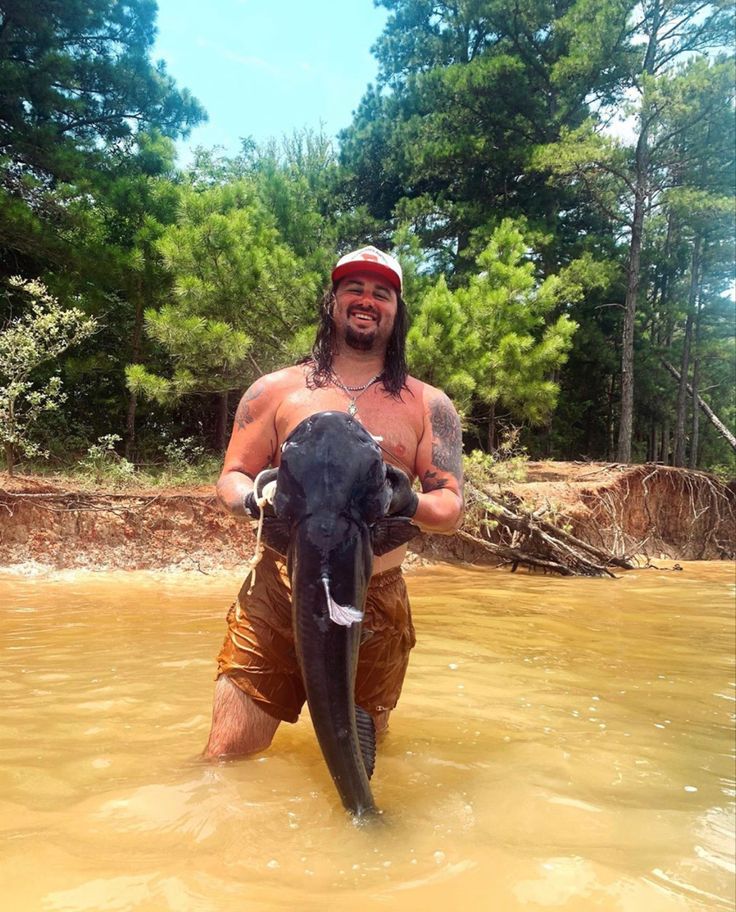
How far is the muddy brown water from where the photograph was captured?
1495 millimetres

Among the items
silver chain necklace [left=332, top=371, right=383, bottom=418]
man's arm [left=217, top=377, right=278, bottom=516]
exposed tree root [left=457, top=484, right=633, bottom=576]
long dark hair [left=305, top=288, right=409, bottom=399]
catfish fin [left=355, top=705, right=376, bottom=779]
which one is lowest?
exposed tree root [left=457, top=484, right=633, bottom=576]

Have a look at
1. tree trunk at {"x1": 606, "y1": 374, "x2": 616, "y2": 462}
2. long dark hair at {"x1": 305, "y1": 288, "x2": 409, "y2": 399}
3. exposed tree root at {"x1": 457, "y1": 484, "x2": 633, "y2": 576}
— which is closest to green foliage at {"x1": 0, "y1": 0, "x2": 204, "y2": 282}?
exposed tree root at {"x1": 457, "y1": 484, "x2": 633, "y2": 576}

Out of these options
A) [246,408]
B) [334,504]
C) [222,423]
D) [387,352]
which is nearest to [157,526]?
[222,423]

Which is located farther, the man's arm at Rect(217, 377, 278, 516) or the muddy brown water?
the man's arm at Rect(217, 377, 278, 516)

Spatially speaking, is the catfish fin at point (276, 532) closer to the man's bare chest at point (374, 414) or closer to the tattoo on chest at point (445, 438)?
the man's bare chest at point (374, 414)

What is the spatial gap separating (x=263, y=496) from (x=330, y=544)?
10.8 inches

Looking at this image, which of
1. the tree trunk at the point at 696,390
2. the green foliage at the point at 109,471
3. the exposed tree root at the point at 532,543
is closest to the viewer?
the exposed tree root at the point at 532,543

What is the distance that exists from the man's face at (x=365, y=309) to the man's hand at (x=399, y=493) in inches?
31.8

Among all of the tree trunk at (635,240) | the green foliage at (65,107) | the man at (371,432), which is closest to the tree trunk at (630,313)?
the tree trunk at (635,240)

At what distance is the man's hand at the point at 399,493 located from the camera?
5.62 feet

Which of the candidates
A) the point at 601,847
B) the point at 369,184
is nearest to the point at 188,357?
the point at 601,847

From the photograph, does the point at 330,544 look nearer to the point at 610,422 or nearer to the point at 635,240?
the point at 635,240

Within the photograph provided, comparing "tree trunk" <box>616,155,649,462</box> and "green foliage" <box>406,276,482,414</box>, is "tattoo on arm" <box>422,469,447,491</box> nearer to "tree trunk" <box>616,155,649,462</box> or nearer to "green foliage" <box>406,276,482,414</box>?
"green foliage" <box>406,276,482,414</box>

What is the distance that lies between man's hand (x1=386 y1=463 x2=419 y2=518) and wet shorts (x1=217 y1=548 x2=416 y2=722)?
0.52 metres
